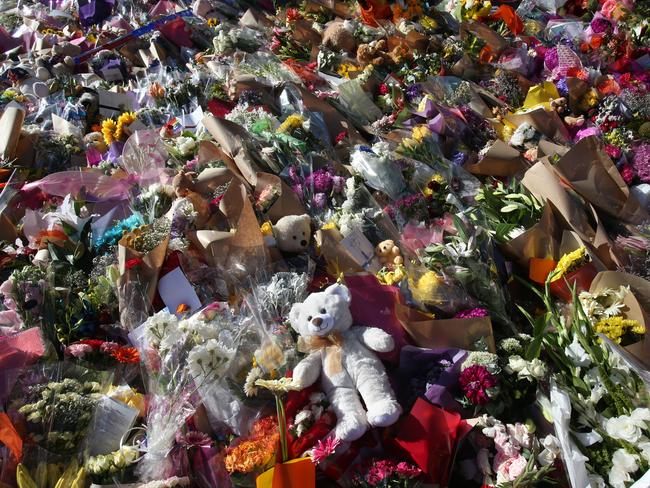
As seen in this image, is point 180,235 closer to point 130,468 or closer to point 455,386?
point 130,468

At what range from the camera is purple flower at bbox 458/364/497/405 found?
5.82ft

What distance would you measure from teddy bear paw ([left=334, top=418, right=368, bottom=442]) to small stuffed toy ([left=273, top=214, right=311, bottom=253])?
93 cm

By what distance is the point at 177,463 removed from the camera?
5.54 feet

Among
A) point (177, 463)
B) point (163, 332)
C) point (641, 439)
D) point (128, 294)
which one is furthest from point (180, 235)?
point (641, 439)

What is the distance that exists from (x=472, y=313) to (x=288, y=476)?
882 millimetres

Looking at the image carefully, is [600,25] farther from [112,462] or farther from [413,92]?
[112,462]

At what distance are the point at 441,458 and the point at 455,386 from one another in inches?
10.3

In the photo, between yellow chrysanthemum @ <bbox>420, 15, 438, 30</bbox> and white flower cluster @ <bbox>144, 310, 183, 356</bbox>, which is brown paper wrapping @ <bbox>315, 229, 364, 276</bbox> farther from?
yellow chrysanthemum @ <bbox>420, 15, 438, 30</bbox>

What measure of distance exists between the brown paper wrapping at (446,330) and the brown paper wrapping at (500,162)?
127 centimetres

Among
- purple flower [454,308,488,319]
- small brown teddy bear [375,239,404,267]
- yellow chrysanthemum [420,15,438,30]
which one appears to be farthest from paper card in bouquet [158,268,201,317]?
yellow chrysanthemum [420,15,438,30]

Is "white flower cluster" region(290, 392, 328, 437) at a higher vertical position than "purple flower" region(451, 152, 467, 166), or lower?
higher

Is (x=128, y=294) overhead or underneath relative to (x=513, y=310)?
overhead

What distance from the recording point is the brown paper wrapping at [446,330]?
2.00 meters

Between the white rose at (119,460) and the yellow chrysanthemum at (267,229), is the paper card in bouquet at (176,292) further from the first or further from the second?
the white rose at (119,460)
